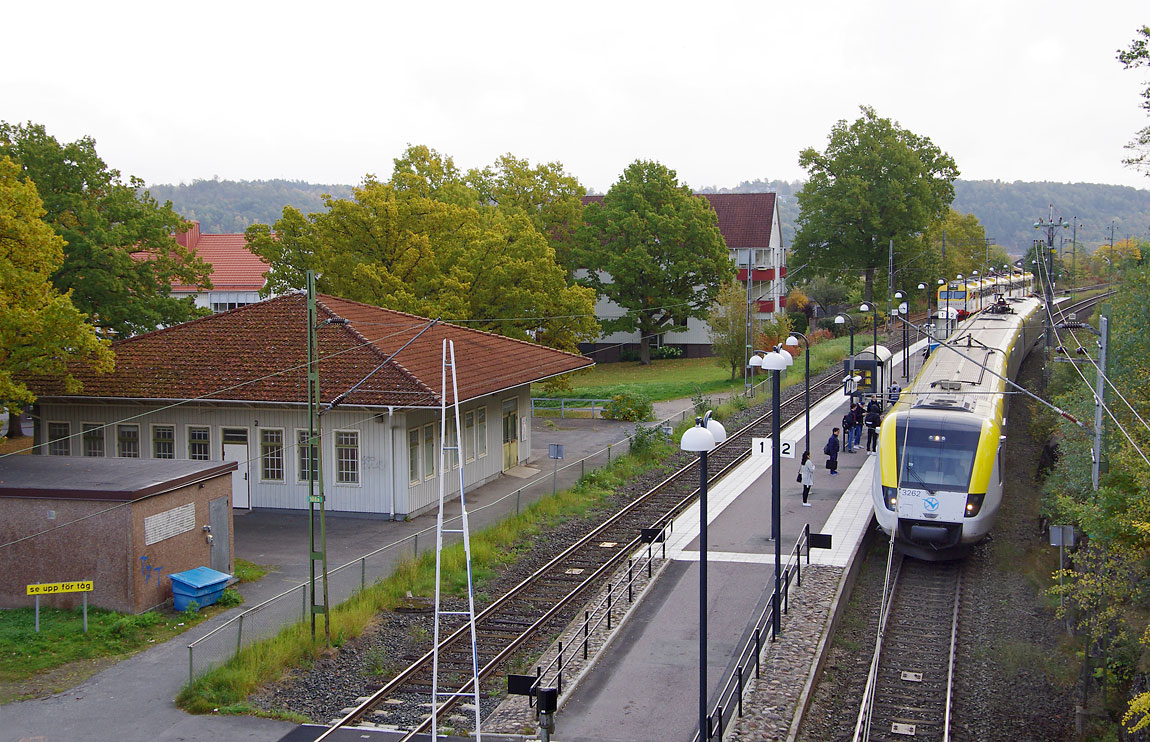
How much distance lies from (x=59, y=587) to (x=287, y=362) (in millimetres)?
10189

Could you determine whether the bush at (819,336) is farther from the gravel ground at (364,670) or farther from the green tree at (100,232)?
the gravel ground at (364,670)

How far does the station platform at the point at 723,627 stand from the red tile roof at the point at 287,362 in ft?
23.7

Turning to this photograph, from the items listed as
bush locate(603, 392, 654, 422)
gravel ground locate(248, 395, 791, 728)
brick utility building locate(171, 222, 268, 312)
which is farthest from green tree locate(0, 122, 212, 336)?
brick utility building locate(171, 222, 268, 312)

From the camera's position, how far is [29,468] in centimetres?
1969

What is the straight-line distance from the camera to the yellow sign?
1591 cm

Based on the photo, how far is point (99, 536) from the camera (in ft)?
57.0

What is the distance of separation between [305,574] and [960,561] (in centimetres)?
1384

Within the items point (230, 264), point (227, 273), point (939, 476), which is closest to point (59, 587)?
point (939, 476)

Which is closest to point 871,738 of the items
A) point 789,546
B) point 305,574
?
point 789,546

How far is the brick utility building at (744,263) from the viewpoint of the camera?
6488cm

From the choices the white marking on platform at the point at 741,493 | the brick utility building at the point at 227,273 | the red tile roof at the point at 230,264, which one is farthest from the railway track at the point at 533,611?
the red tile roof at the point at 230,264

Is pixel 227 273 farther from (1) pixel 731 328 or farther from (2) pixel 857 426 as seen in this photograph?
(2) pixel 857 426

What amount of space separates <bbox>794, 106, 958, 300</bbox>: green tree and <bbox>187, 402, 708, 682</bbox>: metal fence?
39.4 m

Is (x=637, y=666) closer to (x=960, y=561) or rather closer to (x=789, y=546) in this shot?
(x=789, y=546)
